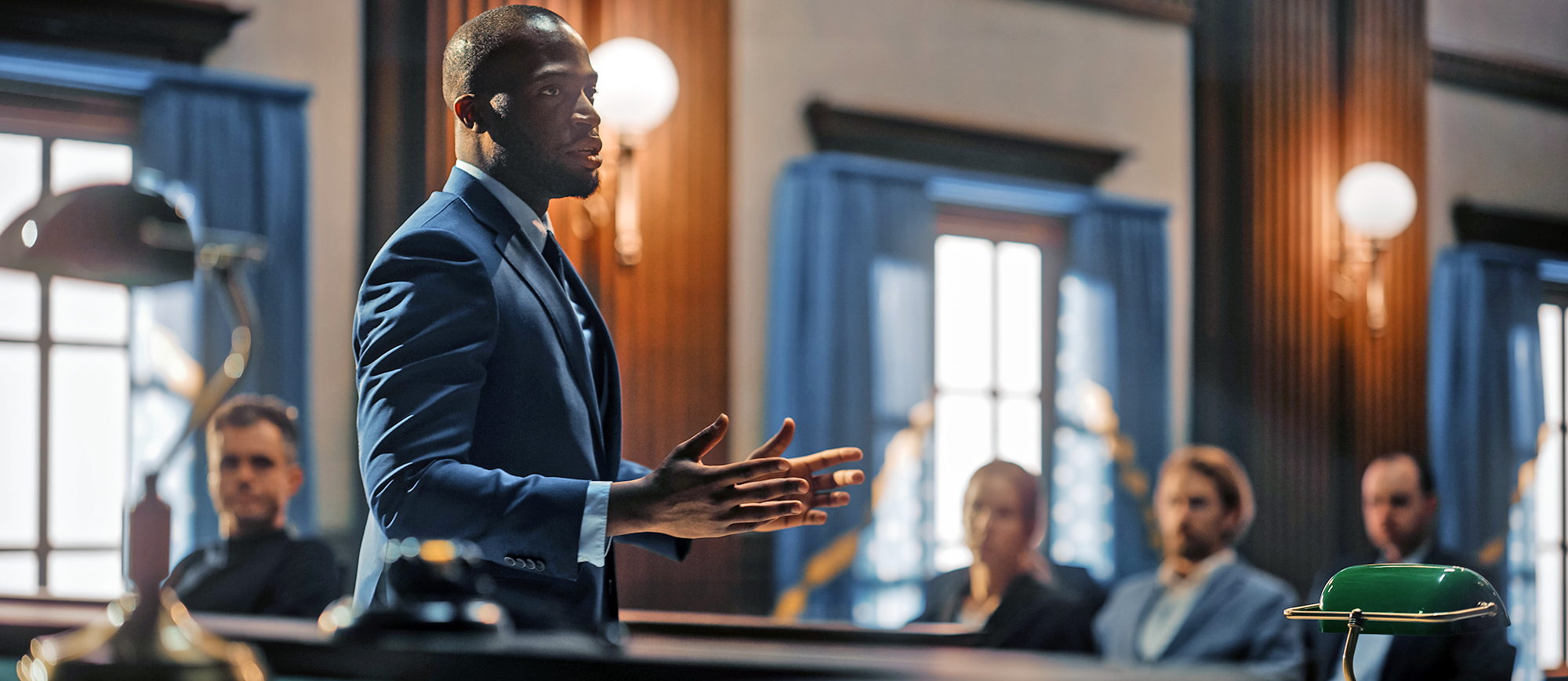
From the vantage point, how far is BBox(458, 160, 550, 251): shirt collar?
148cm

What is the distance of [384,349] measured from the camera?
51.8 inches

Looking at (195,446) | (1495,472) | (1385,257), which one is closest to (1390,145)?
(1385,257)

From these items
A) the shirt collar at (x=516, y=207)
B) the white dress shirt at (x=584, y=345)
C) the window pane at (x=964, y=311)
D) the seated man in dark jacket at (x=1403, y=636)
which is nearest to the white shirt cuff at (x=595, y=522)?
the white dress shirt at (x=584, y=345)

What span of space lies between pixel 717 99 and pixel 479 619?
402 centimetres

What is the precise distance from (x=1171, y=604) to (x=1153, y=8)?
301cm

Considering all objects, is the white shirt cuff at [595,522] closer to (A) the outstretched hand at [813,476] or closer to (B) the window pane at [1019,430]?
(A) the outstretched hand at [813,476]

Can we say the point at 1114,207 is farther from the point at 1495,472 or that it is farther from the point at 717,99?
the point at 1495,472

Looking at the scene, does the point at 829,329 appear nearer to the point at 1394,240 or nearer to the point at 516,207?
the point at 1394,240

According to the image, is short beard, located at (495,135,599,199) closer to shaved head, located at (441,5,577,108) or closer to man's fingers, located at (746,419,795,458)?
shaved head, located at (441,5,577,108)

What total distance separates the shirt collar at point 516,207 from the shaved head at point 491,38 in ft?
0.28

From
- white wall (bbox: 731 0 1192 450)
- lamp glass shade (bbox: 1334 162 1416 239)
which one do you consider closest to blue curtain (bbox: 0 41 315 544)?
white wall (bbox: 731 0 1192 450)

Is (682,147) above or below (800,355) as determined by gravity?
above

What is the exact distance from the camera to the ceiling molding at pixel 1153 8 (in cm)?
601

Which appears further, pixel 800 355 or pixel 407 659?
pixel 800 355
